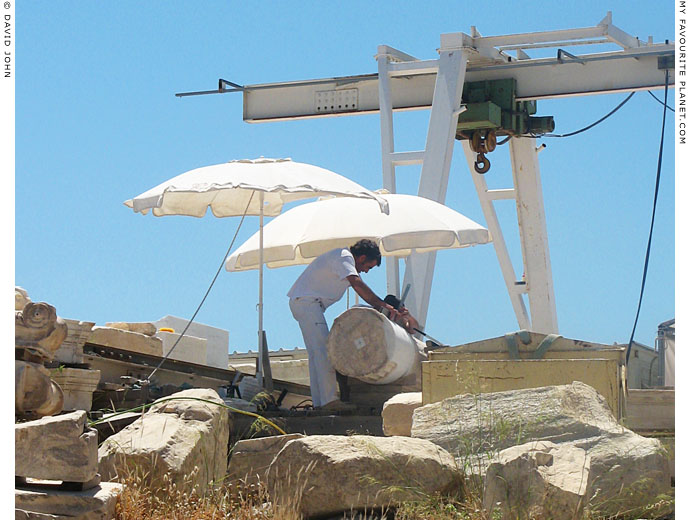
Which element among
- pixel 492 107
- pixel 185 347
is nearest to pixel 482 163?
pixel 492 107

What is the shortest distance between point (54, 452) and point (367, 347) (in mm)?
5045

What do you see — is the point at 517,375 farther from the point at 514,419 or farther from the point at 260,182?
the point at 260,182

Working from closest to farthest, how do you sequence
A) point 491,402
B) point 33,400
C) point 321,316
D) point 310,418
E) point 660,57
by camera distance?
1. point 491,402
2. point 33,400
3. point 310,418
4. point 321,316
5. point 660,57

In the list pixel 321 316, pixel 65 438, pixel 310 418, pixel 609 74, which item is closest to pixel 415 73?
pixel 609 74

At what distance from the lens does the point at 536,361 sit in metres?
7.89

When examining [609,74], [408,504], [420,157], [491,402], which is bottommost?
[408,504]

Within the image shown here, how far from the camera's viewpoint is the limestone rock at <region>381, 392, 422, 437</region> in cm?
856

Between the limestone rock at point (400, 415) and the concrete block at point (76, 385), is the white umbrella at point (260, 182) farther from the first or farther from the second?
the limestone rock at point (400, 415)

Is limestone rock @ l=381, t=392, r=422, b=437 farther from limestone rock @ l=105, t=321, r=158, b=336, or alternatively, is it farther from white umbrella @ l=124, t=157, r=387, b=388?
limestone rock @ l=105, t=321, r=158, b=336

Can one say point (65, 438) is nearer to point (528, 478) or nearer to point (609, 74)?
point (528, 478)

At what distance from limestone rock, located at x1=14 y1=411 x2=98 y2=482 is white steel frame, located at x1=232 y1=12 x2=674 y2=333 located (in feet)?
34.0

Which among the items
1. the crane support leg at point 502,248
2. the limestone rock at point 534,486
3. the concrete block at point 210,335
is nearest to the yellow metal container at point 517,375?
the limestone rock at point 534,486

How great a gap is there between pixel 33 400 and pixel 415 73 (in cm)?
955

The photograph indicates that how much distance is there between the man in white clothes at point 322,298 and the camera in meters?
11.2
